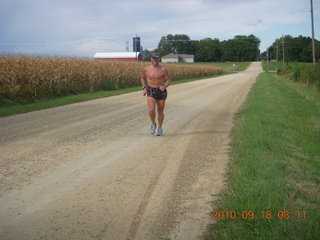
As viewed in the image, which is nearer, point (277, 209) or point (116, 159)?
point (277, 209)

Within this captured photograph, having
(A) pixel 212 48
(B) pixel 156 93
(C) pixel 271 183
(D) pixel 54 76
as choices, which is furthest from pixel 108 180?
(A) pixel 212 48

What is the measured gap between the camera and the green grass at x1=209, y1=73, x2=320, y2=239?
397 centimetres

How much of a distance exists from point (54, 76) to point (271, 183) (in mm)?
17937

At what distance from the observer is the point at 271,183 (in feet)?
17.8

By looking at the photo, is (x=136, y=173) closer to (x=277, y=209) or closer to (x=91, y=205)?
(x=91, y=205)

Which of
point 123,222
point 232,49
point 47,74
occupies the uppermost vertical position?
point 232,49

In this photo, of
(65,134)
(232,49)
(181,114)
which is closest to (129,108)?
(181,114)

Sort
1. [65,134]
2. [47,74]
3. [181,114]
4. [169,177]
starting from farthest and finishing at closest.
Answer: [47,74]
[181,114]
[65,134]
[169,177]

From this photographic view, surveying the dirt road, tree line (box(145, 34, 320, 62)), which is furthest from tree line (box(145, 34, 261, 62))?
the dirt road

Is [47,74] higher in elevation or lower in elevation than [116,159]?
higher

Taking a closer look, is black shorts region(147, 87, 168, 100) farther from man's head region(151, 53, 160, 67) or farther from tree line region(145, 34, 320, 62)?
tree line region(145, 34, 320, 62)

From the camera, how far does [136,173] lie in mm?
6156

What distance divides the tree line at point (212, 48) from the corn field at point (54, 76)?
398ft

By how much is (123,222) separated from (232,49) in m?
165
